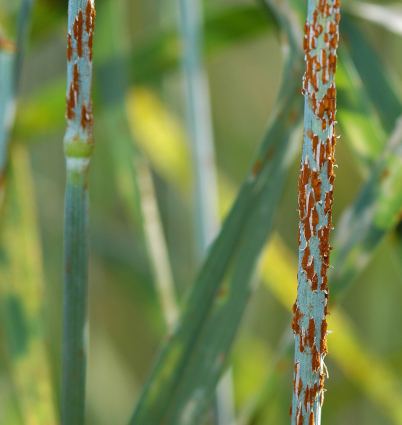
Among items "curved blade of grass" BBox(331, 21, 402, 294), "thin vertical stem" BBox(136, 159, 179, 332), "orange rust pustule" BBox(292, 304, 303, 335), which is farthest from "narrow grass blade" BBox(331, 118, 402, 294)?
"thin vertical stem" BBox(136, 159, 179, 332)

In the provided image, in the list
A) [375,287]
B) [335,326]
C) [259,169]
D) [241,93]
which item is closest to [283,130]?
[259,169]

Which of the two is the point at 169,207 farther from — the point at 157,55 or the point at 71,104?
the point at 71,104

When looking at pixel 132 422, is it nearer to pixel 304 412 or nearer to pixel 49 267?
pixel 304 412

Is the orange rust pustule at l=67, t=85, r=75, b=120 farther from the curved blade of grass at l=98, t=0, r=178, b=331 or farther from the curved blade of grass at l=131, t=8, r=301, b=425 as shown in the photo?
the curved blade of grass at l=98, t=0, r=178, b=331

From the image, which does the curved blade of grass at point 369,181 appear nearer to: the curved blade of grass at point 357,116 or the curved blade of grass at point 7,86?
the curved blade of grass at point 357,116

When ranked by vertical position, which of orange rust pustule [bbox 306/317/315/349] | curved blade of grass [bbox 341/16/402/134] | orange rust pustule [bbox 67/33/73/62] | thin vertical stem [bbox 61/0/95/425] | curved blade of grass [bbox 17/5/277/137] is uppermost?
curved blade of grass [bbox 17/5/277/137]

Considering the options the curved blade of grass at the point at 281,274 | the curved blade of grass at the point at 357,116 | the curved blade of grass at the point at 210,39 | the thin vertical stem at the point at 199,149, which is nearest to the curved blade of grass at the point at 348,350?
the curved blade of grass at the point at 281,274

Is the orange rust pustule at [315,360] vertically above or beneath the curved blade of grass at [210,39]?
beneath
